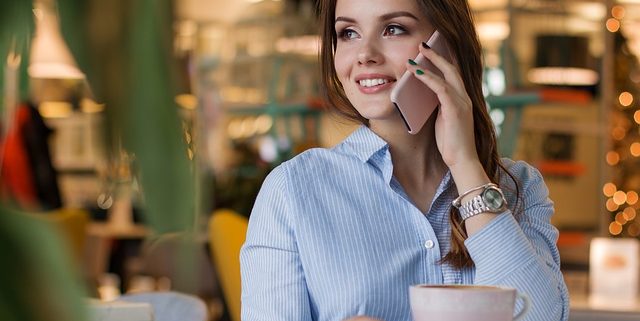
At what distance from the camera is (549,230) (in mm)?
1414

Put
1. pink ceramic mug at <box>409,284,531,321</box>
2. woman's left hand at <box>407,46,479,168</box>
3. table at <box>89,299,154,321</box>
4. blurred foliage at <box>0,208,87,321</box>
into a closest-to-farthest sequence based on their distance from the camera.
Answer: blurred foliage at <box>0,208,87,321</box> → pink ceramic mug at <box>409,284,531,321</box> → table at <box>89,299,154,321</box> → woman's left hand at <box>407,46,479,168</box>

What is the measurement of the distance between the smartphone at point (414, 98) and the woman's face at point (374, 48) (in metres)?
0.02

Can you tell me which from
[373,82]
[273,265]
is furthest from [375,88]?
[273,265]

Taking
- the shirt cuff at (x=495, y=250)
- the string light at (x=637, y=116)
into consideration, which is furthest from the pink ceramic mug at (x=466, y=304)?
the string light at (x=637, y=116)

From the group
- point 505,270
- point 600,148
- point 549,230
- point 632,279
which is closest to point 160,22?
point 505,270

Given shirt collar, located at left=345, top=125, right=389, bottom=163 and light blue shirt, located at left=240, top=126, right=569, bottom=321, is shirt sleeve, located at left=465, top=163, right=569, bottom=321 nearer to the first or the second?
light blue shirt, located at left=240, top=126, right=569, bottom=321

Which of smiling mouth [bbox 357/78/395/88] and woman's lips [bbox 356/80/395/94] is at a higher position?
smiling mouth [bbox 357/78/395/88]

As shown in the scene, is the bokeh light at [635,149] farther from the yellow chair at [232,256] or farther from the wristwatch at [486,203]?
the wristwatch at [486,203]

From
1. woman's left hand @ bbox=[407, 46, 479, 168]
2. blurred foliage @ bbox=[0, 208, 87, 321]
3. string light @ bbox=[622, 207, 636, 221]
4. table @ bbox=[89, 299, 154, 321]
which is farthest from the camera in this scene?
string light @ bbox=[622, 207, 636, 221]

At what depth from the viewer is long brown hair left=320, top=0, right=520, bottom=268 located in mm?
1395

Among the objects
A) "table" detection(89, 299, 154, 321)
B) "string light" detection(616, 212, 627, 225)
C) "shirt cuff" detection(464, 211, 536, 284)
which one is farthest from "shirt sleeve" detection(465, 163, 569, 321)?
"string light" detection(616, 212, 627, 225)

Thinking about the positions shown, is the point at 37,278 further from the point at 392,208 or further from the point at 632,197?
the point at 632,197

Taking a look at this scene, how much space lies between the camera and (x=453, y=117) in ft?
4.30

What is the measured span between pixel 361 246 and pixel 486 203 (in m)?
0.16
